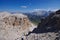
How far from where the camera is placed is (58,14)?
17766 mm

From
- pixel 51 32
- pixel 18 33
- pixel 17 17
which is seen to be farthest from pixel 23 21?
pixel 51 32

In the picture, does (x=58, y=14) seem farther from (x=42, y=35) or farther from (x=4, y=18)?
(x=4, y=18)

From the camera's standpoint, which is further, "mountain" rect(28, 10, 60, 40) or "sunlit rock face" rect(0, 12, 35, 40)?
"sunlit rock face" rect(0, 12, 35, 40)

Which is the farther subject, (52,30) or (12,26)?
(12,26)

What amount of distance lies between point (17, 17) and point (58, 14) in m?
13.3

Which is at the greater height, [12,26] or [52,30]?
[52,30]

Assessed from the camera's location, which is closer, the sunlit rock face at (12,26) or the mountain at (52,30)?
the mountain at (52,30)

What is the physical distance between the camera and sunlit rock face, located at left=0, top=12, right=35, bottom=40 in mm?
24938

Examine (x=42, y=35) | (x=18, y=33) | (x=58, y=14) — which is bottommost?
(x=18, y=33)

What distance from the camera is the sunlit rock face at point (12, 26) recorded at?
24938mm

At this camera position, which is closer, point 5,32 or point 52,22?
point 52,22

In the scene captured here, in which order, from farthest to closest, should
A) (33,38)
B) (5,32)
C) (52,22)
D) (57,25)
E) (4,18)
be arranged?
(4,18), (5,32), (52,22), (57,25), (33,38)

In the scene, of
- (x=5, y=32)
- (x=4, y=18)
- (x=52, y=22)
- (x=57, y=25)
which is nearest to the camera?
(x=57, y=25)

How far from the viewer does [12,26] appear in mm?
27828
